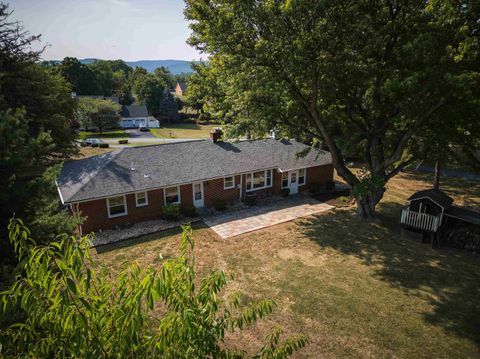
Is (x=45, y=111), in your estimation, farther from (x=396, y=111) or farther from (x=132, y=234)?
(x=396, y=111)

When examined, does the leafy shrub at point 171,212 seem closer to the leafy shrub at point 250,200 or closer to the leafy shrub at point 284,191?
the leafy shrub at point 250,200

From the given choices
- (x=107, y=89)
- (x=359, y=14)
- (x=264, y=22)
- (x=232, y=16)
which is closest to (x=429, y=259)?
(x=359, y=14)

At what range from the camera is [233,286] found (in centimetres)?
1469

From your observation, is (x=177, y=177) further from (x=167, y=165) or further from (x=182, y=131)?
(x=182, y=131)

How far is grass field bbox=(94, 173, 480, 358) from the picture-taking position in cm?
1130

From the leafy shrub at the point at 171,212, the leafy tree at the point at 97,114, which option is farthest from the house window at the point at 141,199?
the leafy tree at the point at 97,114

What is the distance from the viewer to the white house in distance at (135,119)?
8150cm

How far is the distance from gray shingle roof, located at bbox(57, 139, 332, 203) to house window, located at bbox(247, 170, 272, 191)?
31.3 inches

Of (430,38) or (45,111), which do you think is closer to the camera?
(430,38)

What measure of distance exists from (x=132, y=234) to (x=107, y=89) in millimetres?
104799

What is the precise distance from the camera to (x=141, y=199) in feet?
71.6

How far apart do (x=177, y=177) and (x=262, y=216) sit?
23.4ft

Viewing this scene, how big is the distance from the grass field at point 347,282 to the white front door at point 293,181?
545 cm

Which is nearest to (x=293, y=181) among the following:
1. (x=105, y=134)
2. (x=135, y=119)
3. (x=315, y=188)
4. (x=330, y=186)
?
(x=315, y=188)
